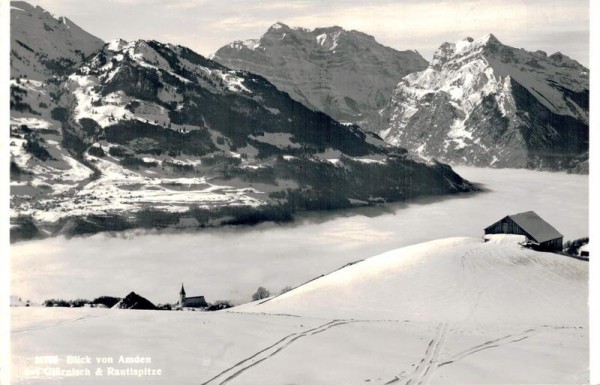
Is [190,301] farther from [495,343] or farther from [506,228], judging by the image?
[495,343]

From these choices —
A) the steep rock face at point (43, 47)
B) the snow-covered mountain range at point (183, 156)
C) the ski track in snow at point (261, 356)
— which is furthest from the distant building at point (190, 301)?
the steep rock face at point (43, 47)

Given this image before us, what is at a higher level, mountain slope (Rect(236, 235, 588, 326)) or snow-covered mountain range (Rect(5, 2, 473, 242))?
snow-covered mountain range (Rect(5, 2, 473, 242))

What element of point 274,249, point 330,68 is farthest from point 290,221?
point 330,68

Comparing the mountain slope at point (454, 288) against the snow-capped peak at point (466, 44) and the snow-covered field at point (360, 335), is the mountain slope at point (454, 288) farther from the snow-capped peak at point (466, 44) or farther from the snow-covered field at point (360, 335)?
the snow-capped peak at point (466, 44)

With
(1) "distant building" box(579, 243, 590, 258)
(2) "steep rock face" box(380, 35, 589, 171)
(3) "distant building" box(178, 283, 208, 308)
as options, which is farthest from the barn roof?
(3) "distant building" box(178, 283, 208, 308)

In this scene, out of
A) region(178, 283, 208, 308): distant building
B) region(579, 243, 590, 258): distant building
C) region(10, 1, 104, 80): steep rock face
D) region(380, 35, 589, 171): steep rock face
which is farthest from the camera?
region(10, 1, 104, 80): steep rock face

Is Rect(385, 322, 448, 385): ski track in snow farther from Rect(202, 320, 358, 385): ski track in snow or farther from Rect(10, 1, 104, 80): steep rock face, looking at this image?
Rect(10, 1, 104, 80): steep rock face
